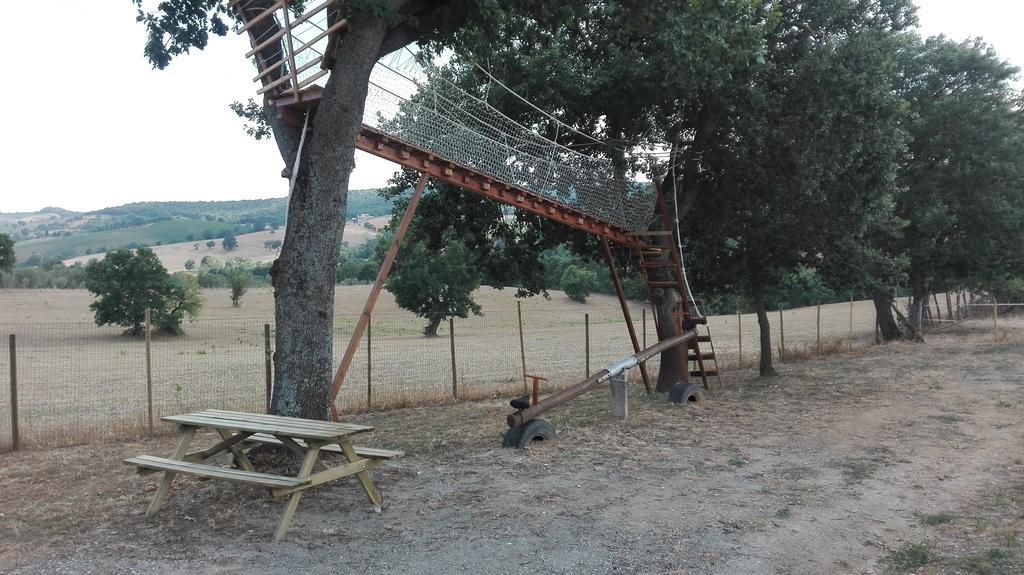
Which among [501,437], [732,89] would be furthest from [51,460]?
[732,89]

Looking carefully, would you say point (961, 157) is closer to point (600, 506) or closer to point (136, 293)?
point (600, 506)

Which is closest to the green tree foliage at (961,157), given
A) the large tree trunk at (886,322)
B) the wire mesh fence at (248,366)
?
the large tree trunk at (886,322)

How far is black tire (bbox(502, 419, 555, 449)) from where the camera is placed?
9281mm

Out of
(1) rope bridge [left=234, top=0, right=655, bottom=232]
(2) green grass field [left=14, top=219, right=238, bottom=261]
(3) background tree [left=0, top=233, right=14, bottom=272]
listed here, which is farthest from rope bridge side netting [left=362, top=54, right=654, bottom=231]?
(2) green grass field [left=14, top=219, right=238, bottom=261]

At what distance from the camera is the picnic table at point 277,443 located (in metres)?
5.98

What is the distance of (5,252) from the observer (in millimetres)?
62625

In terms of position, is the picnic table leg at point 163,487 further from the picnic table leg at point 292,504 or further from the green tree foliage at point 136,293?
the green tree foliage at point 136,293

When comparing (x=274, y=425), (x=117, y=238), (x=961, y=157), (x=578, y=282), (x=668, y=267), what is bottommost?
(x=274, y=425)

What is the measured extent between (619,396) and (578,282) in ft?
181

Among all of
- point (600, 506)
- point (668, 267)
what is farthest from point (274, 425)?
point (668, 267)

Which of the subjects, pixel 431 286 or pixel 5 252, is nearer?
pixel 431 286

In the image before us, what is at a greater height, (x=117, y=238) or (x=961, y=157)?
(x=117, y=238)

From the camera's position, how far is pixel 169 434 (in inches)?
457

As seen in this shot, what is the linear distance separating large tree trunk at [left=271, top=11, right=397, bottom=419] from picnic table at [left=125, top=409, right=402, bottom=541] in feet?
2.15
